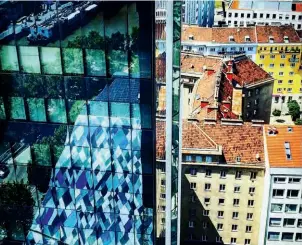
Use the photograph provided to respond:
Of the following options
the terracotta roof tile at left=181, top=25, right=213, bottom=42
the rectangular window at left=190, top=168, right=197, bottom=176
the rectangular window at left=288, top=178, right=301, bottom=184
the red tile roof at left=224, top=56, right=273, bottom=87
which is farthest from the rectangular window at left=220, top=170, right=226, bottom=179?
the terracotta roof tile at left=181, top=25, right=213, bottom=42

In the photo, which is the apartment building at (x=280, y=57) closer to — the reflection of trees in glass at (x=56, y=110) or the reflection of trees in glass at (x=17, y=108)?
the reflection of trees in glass at (x=56, y=110)

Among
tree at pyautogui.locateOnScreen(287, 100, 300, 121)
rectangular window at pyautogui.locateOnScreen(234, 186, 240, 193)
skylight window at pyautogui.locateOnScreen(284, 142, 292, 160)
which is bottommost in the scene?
rectangular window at pyautogui.locateOnScreen(234, 186, 240, 193)

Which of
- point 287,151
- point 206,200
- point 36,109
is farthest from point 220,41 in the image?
point 36,109

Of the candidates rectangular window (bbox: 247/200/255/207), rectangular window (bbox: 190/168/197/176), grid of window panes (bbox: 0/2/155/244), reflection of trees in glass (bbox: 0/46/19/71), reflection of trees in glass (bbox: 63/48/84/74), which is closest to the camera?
grid of window panes (bbox: 0/2/155/244)

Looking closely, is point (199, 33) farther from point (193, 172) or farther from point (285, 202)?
point (285, 202)

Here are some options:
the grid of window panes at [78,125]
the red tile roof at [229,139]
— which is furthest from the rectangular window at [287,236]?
the grid of window panes at [78,125]

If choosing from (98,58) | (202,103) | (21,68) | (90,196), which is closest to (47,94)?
(21,68)

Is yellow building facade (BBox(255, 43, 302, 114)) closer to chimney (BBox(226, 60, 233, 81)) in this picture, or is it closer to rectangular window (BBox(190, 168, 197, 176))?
chimney (BBox(226, 60, 233, 81))
